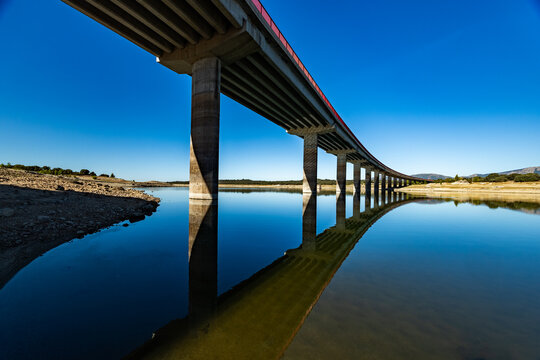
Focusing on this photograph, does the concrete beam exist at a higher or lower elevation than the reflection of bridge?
higher

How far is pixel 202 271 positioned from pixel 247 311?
6.60 ft

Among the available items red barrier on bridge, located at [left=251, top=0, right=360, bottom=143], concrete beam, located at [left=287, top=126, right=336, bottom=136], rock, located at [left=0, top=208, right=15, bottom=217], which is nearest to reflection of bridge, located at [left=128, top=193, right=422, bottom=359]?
rock, located at [left=0, top=208, right=15, bottom=217]

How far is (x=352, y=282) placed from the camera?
4301 mm

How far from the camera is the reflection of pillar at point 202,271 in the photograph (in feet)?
11.1

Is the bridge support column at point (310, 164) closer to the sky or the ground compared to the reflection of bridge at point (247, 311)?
closer to the sky

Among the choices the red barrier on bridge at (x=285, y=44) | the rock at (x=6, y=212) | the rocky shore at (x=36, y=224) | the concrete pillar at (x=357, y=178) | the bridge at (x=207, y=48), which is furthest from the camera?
the concrete pillar at (x=357, y=178)

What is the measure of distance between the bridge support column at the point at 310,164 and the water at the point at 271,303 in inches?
1155

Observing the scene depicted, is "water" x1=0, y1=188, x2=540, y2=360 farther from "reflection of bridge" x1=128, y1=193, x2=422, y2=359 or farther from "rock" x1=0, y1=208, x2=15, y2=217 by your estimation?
"rock" x1=0, y1=208, x2=15, y2=217

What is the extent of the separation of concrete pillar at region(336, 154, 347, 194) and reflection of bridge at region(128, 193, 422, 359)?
4435 centimetres

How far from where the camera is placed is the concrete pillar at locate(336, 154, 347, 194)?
48.3 m

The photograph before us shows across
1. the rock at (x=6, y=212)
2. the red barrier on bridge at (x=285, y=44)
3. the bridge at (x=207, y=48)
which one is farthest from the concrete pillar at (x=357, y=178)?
the rock at (x=6, y=212)

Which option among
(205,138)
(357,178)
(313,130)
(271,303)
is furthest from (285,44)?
(357,178)

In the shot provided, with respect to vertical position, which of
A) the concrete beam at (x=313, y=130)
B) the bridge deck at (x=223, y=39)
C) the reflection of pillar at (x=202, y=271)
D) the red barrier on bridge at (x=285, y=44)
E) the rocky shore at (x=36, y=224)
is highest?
the red barrier on bridge at (x=285, y=44)

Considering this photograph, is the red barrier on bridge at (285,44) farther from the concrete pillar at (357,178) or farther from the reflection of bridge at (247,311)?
the concrete pillar at (357,178)
